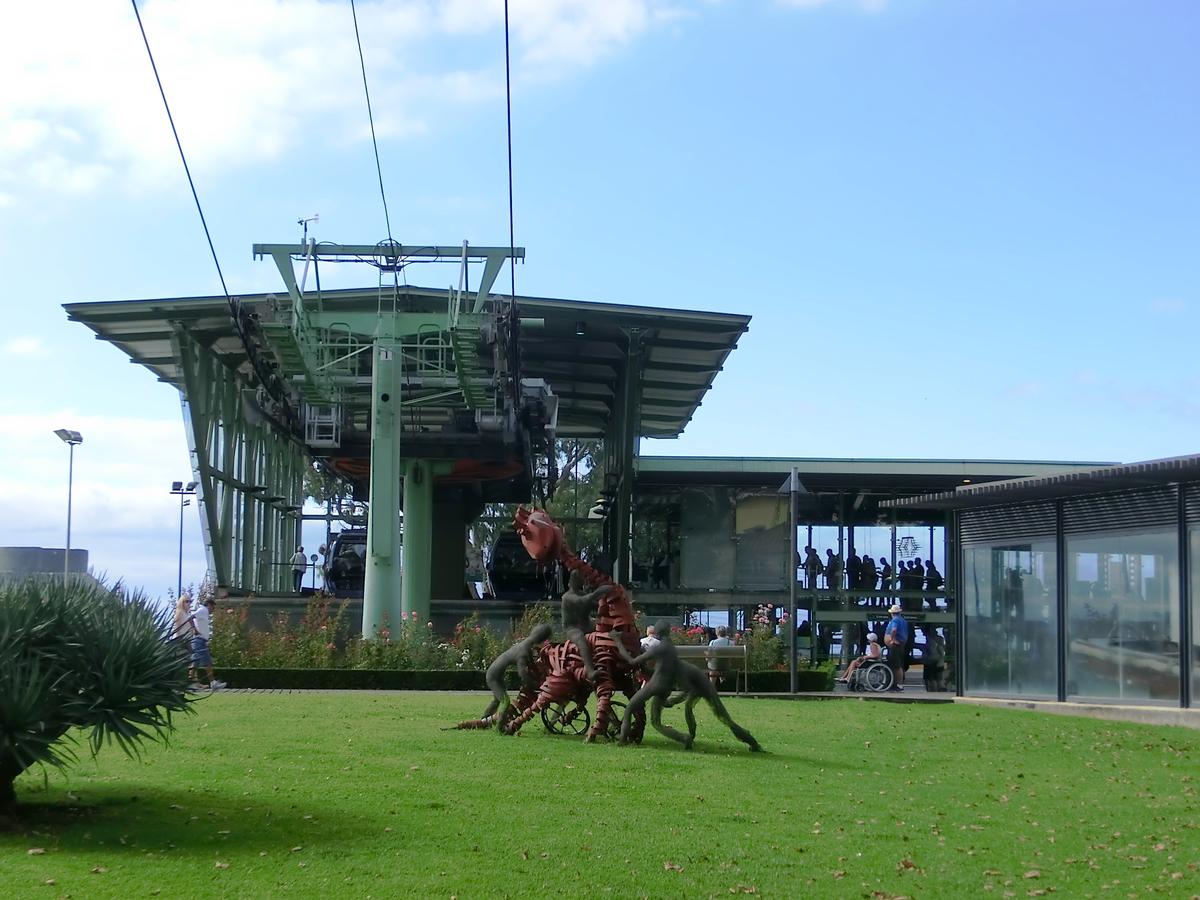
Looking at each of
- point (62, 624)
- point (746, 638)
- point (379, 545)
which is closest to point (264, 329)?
point (379, 545)

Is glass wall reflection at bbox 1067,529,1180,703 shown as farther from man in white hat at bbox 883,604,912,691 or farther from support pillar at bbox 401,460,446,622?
support pillar at bbox 401,460,446,622

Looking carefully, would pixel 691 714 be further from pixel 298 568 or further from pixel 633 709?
pixel 298 568

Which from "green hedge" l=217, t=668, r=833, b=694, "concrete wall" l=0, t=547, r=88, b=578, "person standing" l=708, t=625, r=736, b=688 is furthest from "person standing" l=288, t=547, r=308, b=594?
"person standing" l=708, t=625, r=736, b=688

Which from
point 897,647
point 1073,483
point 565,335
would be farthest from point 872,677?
point 565,335

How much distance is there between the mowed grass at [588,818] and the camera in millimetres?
8523

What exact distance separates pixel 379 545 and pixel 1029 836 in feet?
73.5

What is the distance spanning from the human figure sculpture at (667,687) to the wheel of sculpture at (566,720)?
916mm

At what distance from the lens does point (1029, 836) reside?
412 inches

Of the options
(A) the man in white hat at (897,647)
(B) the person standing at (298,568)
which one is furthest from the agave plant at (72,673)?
(B) the person standing at (298,568)

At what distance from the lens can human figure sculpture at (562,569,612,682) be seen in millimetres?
15141

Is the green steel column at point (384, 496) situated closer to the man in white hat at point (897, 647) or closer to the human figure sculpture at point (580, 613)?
the man in white hat at point (897, 647)

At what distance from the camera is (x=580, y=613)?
50.4 ft

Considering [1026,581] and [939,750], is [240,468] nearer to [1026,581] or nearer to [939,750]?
[1026,581]

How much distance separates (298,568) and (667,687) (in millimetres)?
41931
